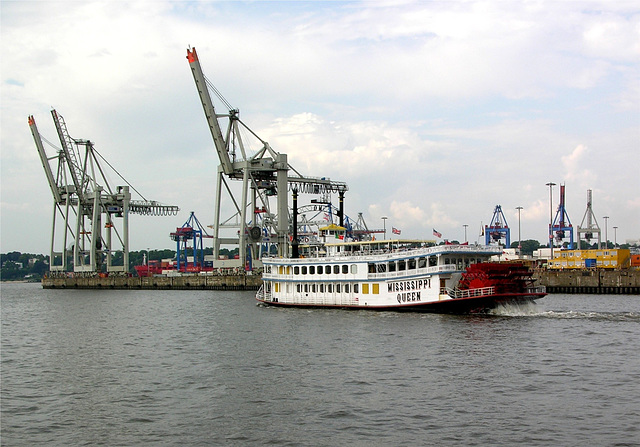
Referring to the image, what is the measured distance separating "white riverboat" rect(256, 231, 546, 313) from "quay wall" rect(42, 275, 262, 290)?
149ft

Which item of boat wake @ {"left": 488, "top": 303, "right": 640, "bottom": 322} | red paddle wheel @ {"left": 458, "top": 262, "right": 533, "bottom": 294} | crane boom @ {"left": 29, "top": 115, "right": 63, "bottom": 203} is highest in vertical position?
crane boom @ {"left": 29, "top": 115, "right": 63, "bottom": 203}

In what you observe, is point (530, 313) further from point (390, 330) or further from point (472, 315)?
point (390, 330)

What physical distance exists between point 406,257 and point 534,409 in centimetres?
2543

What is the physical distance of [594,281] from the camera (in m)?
78.7

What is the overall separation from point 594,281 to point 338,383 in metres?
61.7

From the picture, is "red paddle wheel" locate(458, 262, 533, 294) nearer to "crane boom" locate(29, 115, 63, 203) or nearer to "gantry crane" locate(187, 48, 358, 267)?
"gantry crane" locate(187, 48, 358, 267)

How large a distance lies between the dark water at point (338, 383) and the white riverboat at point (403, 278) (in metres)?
2.09

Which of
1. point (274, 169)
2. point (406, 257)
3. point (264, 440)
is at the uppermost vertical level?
point (274, 169)

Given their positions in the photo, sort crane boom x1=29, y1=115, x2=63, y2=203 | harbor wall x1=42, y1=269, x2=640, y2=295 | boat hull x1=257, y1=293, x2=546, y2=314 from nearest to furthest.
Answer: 1. boat hull x1=257, y1=293, x2=546, y2=314
2. harbor wall x1=42, y1=269, x2=640, y2=295
3. crane boom x1=29, y1=115, x2=63, y2=203

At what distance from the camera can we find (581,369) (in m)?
27.4

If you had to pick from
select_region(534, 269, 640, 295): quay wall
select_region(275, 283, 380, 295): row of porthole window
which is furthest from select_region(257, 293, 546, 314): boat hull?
select_region(534, 269, 640, 295): quay wall

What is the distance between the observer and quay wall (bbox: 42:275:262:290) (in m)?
103

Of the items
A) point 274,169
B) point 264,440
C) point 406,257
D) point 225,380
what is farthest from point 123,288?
point 264,440

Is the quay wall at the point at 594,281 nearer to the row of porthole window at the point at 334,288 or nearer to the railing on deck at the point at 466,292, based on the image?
the row of porthole window at the point at 334,288
